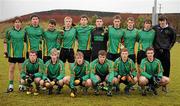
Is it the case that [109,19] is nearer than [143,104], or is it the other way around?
[143,104]

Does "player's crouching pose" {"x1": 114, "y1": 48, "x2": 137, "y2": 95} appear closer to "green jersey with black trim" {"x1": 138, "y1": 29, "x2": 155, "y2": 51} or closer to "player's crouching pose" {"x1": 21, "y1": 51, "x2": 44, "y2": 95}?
"green jersey with black trim" {"x1": 138, "y1": 29, "x2": 155, "y2": 51}

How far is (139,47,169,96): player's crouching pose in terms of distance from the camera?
931 cm

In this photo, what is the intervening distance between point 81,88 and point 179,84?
3.13 metres

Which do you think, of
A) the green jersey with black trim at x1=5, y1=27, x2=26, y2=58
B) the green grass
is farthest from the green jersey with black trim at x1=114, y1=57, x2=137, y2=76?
the green jersey with black trim at x1=5, y1=27, x2=26, y2=58

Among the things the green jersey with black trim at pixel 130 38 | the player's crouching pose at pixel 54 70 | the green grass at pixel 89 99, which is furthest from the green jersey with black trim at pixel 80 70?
the green jersey with black trim at pixel 130 38

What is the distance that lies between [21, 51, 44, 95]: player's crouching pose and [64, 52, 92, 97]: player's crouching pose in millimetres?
622

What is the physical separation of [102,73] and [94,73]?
0.63ft

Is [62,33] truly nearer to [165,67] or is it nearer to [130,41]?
[130,41]

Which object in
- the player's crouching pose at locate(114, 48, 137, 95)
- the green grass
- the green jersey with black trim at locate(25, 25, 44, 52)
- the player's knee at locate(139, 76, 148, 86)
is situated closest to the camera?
the green grass

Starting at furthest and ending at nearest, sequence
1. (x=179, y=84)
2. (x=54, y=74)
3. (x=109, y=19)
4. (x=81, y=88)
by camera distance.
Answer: (x=109, y=19) < (x=179, y=84) < (x=81, y=88) < (x=54, y=74)

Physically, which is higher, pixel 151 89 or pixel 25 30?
pixel 25 30

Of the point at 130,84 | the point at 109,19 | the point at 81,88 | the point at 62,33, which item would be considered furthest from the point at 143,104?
the point at 109,19

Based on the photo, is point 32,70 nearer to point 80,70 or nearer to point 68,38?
point 80,70

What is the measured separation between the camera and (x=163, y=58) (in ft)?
33.4
